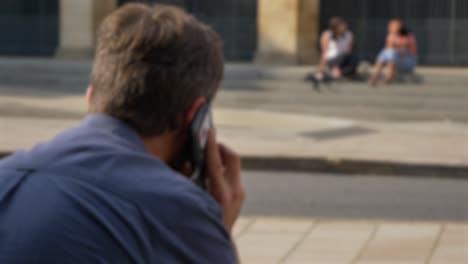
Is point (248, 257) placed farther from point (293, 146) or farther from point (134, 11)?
point (293, 146)

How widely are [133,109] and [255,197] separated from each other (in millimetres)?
8285

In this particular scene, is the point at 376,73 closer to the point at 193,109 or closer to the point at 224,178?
the point at 224,178

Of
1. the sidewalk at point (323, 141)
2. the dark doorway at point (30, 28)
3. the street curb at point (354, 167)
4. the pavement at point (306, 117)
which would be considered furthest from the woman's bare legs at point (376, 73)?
the dark doorway at point (30, 28)

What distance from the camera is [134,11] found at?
6.76ft

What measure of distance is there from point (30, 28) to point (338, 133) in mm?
13725

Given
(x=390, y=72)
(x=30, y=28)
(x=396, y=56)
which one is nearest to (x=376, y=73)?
(x=390, y=72)

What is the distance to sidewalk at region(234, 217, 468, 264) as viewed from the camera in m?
7.08

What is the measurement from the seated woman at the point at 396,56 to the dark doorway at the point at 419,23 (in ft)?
10.7

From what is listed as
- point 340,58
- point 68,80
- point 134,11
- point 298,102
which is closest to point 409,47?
point 340,58

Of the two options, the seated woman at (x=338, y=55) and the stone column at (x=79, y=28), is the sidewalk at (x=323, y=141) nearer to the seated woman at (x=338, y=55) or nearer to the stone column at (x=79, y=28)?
the seated woman at (x=338, y=55)

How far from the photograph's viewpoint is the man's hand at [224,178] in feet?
7.19

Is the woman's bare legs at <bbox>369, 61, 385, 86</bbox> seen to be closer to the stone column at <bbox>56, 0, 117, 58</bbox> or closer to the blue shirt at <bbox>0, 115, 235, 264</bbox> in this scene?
the stone column at <bbox>56, 0, 117, 58</bbox>

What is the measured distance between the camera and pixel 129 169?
1915 mm

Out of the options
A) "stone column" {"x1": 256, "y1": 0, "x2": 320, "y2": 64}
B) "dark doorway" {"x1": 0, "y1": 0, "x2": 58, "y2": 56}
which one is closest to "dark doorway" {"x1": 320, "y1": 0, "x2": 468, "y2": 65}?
"stone column" {"x1": 256, "y1": 0, "x2": 320, "y2": 64}
